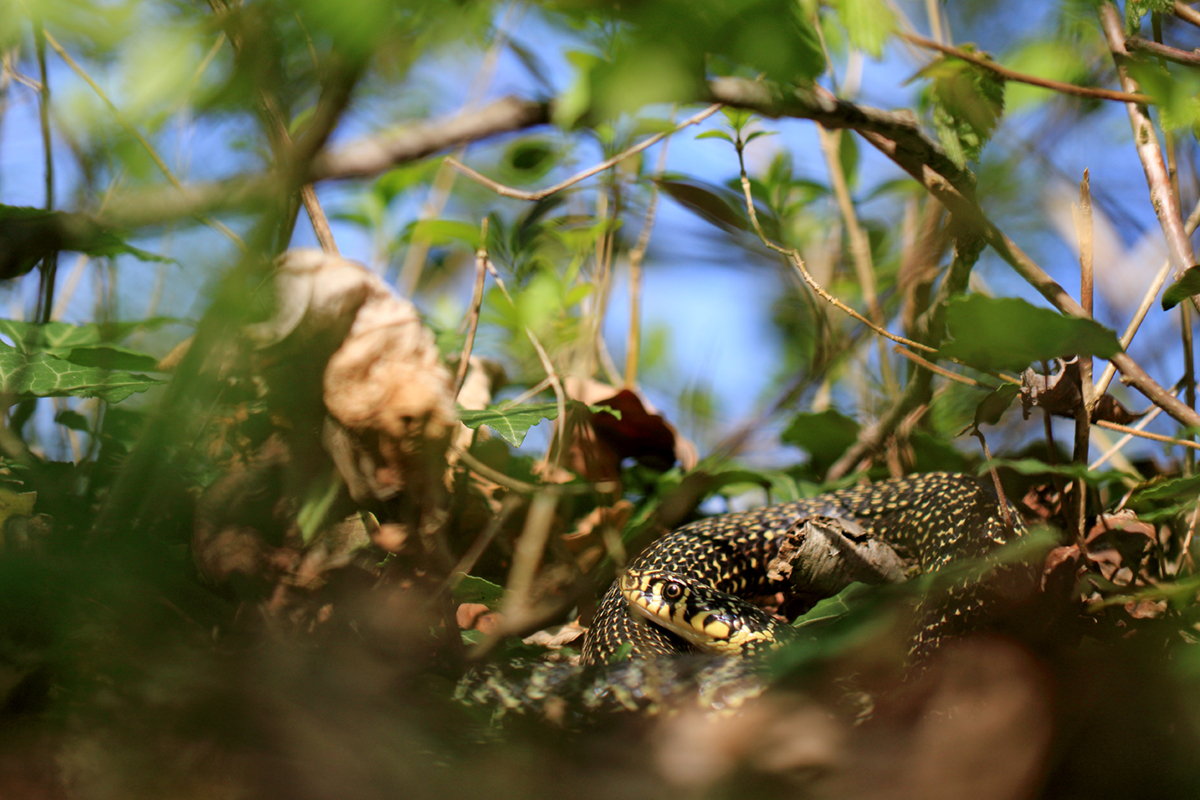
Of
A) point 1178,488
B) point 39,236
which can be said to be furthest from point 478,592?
point 1178,488

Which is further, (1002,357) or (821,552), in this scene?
(821,552)

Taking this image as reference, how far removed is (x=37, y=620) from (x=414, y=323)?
759mm

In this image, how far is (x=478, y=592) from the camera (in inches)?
64.2

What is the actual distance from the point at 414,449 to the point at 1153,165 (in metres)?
1.93


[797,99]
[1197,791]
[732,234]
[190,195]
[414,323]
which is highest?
[797,99]

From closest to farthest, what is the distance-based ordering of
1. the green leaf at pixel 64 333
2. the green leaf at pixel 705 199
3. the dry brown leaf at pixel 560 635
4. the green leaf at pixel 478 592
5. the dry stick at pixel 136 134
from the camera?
the dry stick at pixel 136 134 < the green leaf at pixel 64 333 < the green leaf at pixel 705 199 < the green leaf at pixel 478 592 < the dry brown leaf at pixel 560 635

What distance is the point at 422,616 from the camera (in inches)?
46.4

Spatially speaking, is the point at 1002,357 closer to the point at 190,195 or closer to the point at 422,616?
the point at 422,616

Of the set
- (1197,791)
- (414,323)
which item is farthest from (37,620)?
(1197,791)

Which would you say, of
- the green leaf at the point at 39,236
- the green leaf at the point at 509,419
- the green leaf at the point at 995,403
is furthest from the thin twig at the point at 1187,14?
the green leaf at the point at 39,236

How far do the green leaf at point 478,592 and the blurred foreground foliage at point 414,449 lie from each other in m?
0.01

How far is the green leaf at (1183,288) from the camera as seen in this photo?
129cm

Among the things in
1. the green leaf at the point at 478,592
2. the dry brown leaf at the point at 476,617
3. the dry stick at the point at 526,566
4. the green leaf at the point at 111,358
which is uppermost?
the green leaf at the point at 111,358

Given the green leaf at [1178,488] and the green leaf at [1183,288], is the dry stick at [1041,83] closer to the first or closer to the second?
the green leaf at [1183,288]
